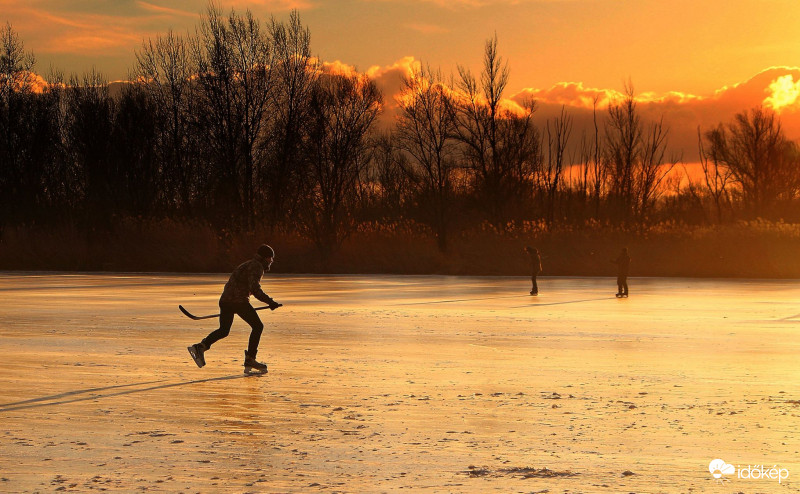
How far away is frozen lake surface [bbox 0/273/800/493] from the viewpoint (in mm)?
7293

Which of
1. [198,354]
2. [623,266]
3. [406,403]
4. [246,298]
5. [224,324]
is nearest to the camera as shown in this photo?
[406,403]

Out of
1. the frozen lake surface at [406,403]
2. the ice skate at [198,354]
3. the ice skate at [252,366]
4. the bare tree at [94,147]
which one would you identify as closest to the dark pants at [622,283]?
Result: the frozen lake surface at [406,403]

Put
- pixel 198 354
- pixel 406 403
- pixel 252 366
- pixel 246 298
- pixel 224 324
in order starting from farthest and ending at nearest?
pixel 224 324 < pixel 246 298 < pixel 198 354 < pixel 252 366 < pixel 406 403

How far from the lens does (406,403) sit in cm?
1026

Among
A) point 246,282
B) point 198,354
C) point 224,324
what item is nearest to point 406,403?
point 246,282

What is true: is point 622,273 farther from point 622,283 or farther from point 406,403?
point 406,403

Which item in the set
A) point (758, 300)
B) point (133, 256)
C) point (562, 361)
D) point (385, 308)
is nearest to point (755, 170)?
point (133, 256)

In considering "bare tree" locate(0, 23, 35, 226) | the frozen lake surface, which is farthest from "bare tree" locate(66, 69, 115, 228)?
the frozen lake surface

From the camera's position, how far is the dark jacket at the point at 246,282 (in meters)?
12.7

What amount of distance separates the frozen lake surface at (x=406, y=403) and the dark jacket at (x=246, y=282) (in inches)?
37.7

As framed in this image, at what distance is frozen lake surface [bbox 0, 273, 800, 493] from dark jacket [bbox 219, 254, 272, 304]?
957 millimetres

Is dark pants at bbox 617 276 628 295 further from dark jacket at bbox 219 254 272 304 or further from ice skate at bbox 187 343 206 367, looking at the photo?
ice skate at bbox 187 343 206 367

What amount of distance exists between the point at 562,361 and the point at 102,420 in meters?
6.43

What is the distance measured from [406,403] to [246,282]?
336cm
